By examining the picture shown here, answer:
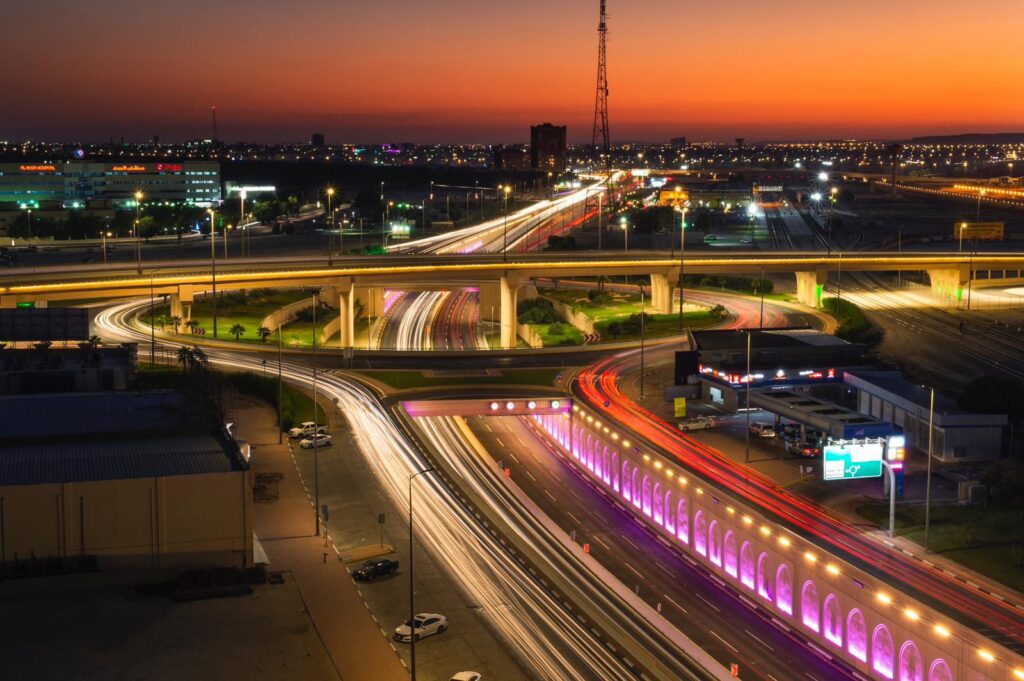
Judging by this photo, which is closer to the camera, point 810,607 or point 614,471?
point 810,607

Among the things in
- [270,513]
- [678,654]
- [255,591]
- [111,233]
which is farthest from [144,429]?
[111,233]

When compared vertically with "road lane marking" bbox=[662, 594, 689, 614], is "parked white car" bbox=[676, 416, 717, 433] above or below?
above

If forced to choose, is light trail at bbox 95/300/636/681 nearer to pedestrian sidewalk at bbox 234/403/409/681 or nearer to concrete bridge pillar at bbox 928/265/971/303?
pedestrian sidewalk at bbox 234/403/409/681

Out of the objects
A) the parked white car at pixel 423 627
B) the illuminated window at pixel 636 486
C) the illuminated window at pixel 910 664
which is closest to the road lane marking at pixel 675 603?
the illuminated window at pixel 910 664

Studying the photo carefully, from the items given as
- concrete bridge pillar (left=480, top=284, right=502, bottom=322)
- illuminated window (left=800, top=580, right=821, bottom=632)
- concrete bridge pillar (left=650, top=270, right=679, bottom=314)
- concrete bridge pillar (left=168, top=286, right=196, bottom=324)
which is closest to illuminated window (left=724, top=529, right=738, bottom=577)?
illuminated window (left=800, top=580, right=821, bottom=632)

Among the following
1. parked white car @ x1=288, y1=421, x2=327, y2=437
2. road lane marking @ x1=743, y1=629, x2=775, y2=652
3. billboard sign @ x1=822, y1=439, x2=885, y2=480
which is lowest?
road lane marking @ x1=743, y1=629, x2=775, y2=652

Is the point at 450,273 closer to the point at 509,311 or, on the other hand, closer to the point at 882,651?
→ the point at 509,311

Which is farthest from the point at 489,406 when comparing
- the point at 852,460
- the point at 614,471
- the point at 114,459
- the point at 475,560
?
the point at 114,459
